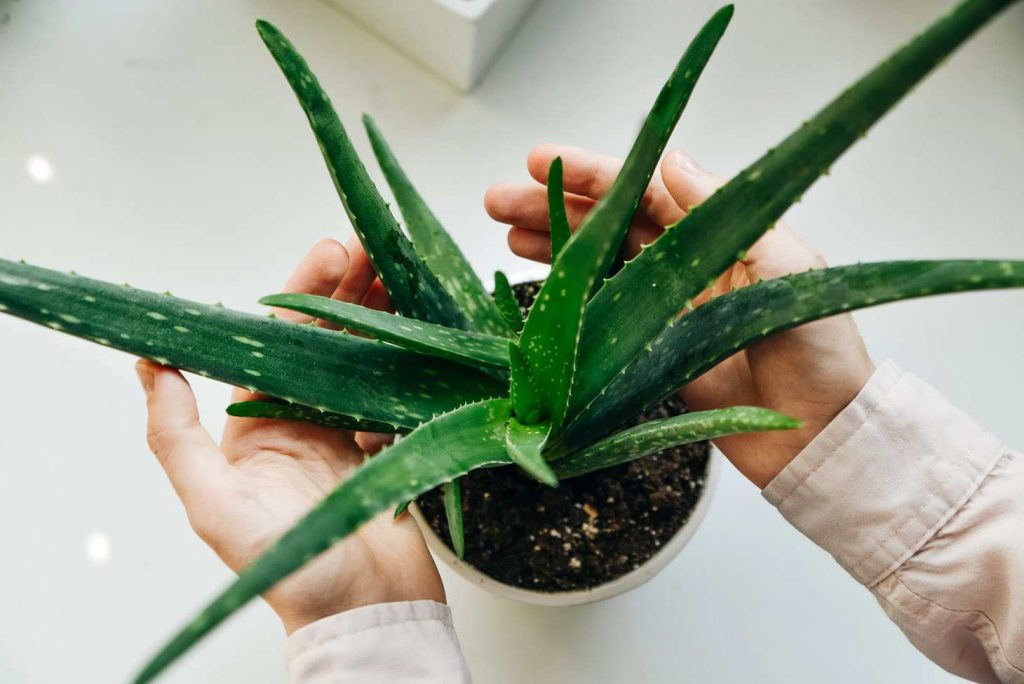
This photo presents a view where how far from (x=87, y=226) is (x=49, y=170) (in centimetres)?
7

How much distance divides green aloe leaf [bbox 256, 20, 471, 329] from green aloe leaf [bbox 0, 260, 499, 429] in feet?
0.11

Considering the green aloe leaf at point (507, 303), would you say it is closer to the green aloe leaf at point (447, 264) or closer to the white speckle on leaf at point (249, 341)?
the green aloe leaf at point (447, 264)

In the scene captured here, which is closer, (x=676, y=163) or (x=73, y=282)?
(x=73, y=282)

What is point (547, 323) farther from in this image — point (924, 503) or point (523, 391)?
point (924, 503)

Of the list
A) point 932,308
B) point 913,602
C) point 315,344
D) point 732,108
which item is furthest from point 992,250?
point 315,344

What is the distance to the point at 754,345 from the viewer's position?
455mm

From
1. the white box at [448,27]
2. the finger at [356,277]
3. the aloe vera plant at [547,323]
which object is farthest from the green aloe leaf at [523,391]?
the white box at [448,27]

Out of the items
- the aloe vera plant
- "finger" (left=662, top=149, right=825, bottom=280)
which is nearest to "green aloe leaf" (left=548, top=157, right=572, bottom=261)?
the aloe vera plant

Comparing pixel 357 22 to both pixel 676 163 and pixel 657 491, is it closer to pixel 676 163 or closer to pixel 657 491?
pixel 676 163

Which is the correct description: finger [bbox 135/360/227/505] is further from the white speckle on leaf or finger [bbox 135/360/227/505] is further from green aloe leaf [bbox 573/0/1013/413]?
green aloe leaf [bbox 573/0/1013/413]

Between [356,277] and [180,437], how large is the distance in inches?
6.9

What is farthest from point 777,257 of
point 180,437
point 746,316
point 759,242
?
point 180,437

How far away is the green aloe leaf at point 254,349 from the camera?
330 mm

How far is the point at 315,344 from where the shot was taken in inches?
14.7
